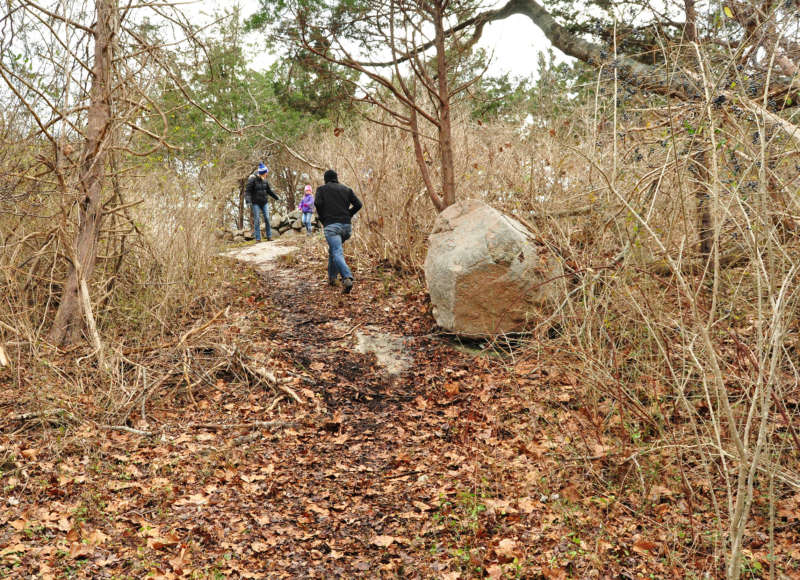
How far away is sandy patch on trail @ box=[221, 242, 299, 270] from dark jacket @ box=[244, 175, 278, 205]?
1.13 m

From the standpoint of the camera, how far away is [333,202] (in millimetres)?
9195

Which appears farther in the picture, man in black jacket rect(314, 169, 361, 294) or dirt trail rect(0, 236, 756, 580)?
man in black jacket rect(314, 169, 361, 294)

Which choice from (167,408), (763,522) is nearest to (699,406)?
(763,522)

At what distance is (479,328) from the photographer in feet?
23.6

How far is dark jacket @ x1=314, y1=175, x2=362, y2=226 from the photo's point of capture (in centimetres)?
920

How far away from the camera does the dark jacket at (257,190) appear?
48.7 feet

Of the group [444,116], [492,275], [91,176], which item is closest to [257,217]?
[444,116]

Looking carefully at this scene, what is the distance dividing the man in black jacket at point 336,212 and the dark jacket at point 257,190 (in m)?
6.08

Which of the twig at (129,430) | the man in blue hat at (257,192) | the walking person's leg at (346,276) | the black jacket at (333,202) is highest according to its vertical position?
the man in blue hat at (257,192)

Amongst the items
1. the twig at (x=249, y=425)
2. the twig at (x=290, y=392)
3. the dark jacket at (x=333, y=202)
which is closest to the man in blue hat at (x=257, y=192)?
the dark jacket at (x=333, y=202)

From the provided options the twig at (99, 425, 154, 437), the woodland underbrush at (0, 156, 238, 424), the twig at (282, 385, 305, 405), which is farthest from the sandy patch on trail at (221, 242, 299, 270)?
the twig at (99, 425, 154, 437)

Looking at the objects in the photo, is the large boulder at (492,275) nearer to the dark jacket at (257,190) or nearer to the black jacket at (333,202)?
the black jacket at (333,202)

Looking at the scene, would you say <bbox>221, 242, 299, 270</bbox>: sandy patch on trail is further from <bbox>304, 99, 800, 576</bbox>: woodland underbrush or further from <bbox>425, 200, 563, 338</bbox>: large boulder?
<bbox>425, 200, 563, 338</bbox>: large boulder

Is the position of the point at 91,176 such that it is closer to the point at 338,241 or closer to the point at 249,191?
the point at 338,241
